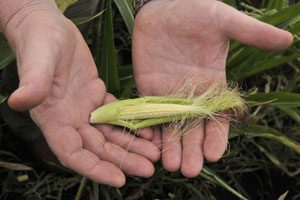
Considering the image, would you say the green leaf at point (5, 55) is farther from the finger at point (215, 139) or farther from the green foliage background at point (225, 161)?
the finger at point (215, 139)

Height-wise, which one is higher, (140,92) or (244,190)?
(140,92)

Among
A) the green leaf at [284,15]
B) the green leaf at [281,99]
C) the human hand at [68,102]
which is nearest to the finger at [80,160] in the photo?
the human hand at [68,102]

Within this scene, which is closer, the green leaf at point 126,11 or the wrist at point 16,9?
the wrist at point 16,9

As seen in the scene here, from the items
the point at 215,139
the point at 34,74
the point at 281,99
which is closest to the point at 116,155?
the point at 215,139

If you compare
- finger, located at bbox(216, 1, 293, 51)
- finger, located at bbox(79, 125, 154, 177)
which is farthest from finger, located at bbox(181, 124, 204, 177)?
finger, located at bbox(216, 1, 293, 51)

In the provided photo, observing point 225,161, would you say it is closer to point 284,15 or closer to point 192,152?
point 192,152

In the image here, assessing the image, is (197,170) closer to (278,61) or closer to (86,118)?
(86,118)

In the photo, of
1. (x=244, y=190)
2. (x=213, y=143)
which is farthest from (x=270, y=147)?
(x=213, y=143)
